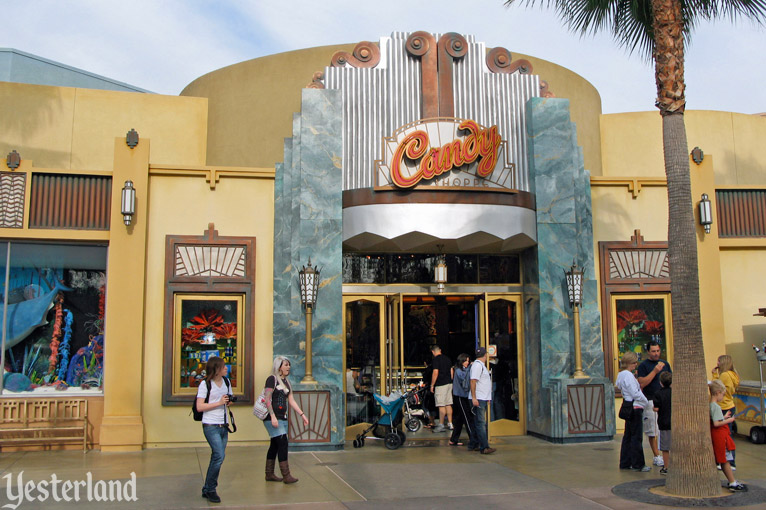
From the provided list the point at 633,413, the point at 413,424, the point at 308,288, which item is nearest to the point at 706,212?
the point at 633,413

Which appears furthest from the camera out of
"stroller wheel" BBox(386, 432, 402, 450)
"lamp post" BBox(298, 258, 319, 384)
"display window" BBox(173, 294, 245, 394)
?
"display window" BBox(173, 294, 245, 394)

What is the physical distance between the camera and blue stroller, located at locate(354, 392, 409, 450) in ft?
43.3

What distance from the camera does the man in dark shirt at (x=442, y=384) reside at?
14625 mm

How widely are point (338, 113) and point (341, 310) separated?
3.75 metres

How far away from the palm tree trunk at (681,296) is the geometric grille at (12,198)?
10933mm

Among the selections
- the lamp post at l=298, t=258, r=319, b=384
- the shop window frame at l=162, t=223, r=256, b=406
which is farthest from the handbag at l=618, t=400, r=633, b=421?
the shop window frame at l=162, t=223, r=256, b=406

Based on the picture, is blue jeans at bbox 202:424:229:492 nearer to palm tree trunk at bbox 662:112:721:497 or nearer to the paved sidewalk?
the paved sidewalk

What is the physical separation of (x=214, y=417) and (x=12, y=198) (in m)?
7.32

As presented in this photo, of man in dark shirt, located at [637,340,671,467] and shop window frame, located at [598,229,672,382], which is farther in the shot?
shop window frame, located at [598,229,672,382]

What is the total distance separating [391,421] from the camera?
1325 cm

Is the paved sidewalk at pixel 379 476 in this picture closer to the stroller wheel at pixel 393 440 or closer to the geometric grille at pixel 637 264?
the stroller wheel at pixel 393 440

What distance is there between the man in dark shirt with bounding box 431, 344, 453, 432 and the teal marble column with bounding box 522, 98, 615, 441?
5.15ft

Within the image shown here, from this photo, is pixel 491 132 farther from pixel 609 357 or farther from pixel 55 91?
pixel 55 91

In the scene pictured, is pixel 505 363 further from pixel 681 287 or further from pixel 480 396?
pixel 681 287
